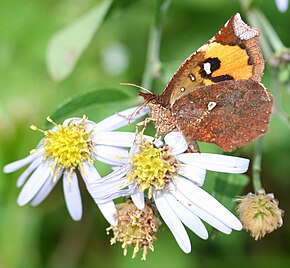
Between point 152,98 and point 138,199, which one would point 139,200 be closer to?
point 138,199

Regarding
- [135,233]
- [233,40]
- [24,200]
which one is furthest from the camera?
[24,200]

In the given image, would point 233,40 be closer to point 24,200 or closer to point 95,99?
point 95,99

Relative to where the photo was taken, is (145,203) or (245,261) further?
(245,261)

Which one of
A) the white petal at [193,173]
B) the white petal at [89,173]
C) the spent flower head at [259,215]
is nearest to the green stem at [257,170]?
the spent flower head at [259,215]

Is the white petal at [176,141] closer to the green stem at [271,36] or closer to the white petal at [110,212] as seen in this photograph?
the white petal at [110,212]

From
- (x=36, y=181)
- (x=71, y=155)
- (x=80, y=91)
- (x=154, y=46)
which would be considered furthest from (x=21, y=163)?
(x=80, y=91)

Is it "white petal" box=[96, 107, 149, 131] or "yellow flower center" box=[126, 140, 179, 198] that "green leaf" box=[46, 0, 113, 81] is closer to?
"white petal" box=[96, 107, 149, 131]

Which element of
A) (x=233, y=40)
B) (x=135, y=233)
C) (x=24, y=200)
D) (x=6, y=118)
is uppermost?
(x=6, y=118)

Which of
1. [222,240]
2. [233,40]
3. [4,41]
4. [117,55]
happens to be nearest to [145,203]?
[233,40]
